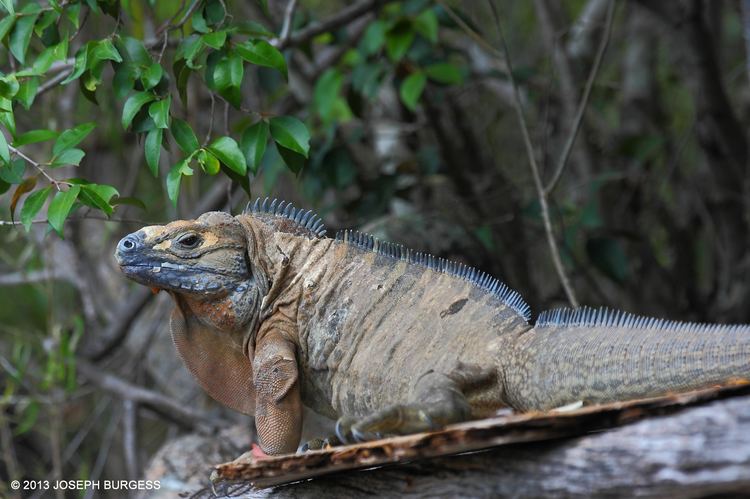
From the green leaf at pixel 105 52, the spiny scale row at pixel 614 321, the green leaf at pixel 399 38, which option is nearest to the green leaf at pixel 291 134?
the green leaf at pixel 105 52

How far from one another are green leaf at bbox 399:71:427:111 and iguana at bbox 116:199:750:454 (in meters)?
2.25

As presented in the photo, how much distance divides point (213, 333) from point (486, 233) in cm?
259

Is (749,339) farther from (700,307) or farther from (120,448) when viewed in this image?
(120,448)

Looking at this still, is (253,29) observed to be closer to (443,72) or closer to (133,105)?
(133,105)

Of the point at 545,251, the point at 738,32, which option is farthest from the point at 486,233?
the point at 738,32

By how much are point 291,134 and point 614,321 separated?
5.43 ft

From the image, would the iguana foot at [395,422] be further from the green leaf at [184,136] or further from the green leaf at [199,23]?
the green leaf at [199,23]

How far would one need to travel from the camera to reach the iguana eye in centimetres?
330

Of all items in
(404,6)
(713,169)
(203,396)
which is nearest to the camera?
(404,6)

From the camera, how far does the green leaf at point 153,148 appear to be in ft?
11.2

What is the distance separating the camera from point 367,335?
315 centimetres

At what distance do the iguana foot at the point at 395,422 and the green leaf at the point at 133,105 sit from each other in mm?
1629

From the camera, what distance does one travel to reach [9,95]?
11.2 feet

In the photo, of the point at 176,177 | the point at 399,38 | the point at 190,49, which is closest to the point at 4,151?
the point at 176,177
